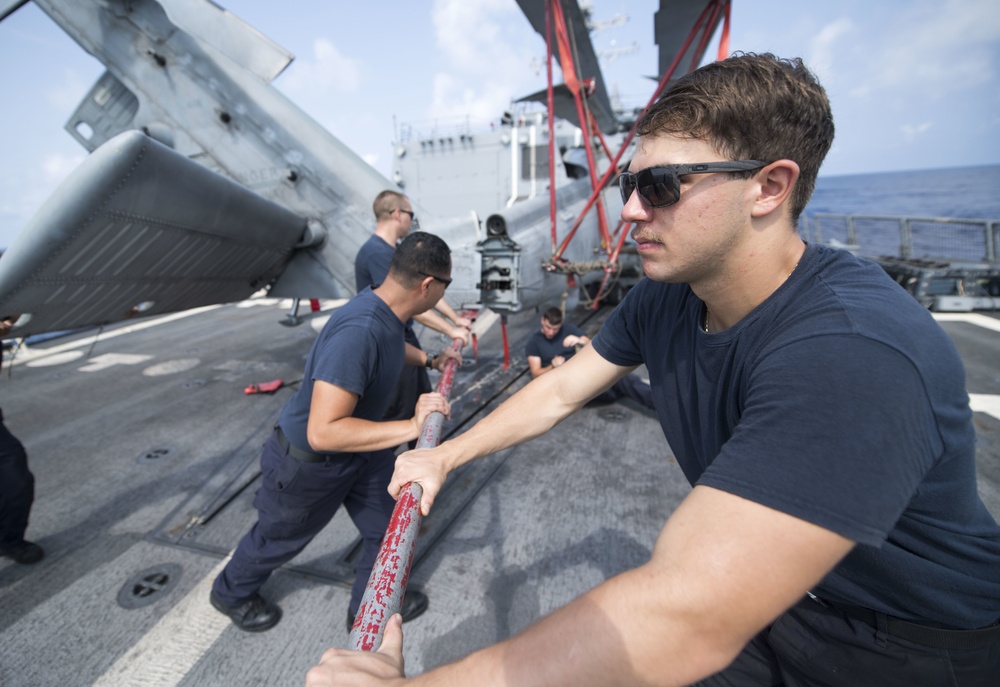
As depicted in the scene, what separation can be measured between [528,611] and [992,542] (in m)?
2.10

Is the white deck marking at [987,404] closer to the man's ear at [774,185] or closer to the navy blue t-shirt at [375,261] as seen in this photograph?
the man's ear at [774,185]

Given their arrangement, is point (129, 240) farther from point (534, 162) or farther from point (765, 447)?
point (534, 162)

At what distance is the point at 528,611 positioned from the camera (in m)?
2.71

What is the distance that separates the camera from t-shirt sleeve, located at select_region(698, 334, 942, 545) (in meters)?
0.80

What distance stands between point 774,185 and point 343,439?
1.92 meters

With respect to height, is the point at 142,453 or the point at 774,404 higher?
the point at 774,404

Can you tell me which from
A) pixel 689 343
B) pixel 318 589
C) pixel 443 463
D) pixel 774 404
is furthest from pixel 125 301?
pixel 774 404

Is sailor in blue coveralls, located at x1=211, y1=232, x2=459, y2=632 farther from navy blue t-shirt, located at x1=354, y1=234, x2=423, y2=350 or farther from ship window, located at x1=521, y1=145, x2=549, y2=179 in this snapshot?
ship window, located at x1=521, y1=145, x2=549, y2=179

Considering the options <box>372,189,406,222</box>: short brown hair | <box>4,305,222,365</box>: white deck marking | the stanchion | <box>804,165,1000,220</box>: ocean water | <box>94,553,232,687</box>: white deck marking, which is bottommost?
<box>94,553,232,687</box>: white deck marking

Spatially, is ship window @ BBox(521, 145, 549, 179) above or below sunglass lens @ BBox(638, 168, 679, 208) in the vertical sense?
above

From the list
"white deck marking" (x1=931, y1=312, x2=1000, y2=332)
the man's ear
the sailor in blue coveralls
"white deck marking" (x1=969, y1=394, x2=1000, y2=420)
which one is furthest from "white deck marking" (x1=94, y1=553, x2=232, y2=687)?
"white deck marking" (x1=931, y1=312, x2=1000, y2=332)

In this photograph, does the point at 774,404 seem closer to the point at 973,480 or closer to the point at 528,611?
the point at 973,480

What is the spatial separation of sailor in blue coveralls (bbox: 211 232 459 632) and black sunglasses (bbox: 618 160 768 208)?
1312 millimetres

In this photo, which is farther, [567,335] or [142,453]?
[567,335]
